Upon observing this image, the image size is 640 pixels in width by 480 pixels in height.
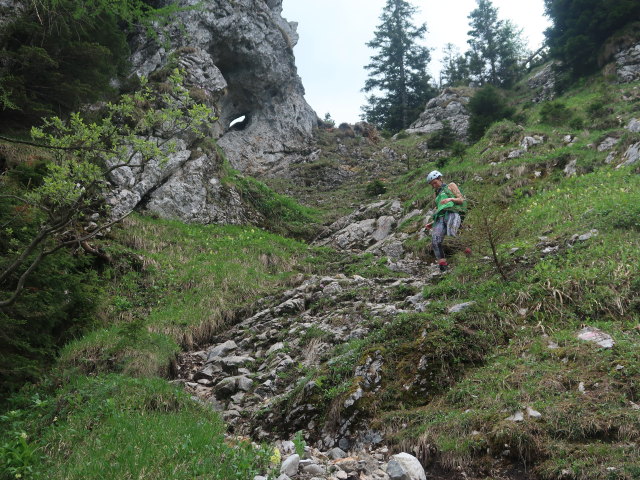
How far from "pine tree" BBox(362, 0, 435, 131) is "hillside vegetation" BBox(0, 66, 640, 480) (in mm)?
34469

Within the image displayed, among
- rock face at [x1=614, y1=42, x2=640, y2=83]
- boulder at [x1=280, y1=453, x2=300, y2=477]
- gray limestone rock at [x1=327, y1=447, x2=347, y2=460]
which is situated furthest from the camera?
rock face at [x1=614, y1=42, x2=640, y2=83]

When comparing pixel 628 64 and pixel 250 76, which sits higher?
pixel 250 76

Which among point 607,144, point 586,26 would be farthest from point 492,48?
point 607,144

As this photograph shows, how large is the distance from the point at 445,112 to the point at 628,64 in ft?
49.2

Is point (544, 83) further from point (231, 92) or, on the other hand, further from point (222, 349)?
point (222, 349)

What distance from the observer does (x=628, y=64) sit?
75.8 ft

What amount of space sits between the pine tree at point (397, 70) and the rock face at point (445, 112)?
200 inches

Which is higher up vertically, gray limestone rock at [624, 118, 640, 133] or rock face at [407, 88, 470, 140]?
rock face at [407, 88, 470, 140]

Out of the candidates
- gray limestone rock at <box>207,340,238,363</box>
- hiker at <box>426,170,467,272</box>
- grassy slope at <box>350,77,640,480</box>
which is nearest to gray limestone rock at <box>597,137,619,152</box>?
grassy slope at <box>350,77,640,480</box>

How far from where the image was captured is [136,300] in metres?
10.2

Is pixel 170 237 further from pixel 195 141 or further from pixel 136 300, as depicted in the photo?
pixel 195 141

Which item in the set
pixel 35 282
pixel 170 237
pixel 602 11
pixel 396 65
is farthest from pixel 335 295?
pixel 396 65

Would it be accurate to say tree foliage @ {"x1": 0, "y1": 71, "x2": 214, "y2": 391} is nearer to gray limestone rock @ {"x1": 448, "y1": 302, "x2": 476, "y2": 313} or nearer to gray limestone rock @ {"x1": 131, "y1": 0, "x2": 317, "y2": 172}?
gray limestone rock @ {"x1": 448, "y1": 302, "x2": 476, "y2": 313}

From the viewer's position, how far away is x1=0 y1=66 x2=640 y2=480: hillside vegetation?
12.5ft
